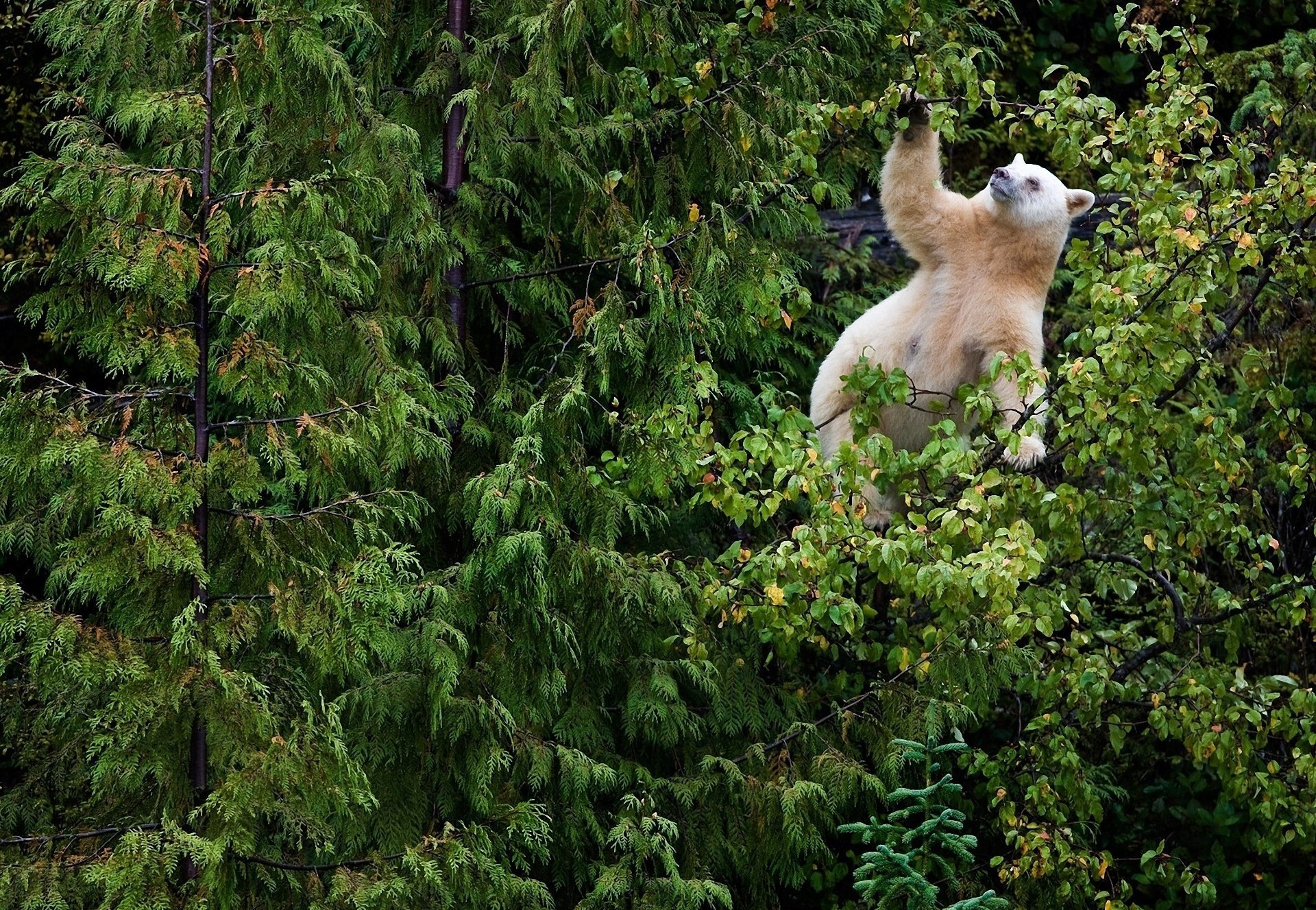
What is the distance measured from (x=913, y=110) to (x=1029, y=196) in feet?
1.47

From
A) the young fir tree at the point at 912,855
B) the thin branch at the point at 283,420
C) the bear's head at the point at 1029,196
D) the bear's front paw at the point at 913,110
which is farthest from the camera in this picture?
the bear's head at the point at 1029,196

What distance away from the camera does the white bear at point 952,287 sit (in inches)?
170

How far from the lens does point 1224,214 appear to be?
12.7 feet

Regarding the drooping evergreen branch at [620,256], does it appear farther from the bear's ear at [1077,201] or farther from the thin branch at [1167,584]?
the thin branch at [1167,584]

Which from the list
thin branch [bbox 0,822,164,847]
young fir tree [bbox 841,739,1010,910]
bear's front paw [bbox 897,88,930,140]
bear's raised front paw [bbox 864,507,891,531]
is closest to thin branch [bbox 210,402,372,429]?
thin branch [bbox 0,822,164,847]

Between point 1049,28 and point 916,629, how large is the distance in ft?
18.3

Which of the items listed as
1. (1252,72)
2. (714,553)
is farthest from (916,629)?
(1252,72)

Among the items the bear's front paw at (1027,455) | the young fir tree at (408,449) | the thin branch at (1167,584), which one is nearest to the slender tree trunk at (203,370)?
the young fir tree at (408,449)

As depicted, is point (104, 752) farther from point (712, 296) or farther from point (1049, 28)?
point (1049, 28)

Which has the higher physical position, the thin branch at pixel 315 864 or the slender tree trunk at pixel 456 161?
the slender tree trunk at pixel 456 161

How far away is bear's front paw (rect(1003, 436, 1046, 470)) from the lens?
4.11 m

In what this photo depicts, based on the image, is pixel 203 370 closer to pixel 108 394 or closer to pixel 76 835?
pixel 108 394

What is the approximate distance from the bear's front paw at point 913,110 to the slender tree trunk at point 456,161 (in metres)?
1.65

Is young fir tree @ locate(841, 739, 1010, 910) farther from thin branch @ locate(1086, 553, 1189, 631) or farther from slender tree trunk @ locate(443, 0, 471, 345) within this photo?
slender tree trunk @ locate(443, 0, 471, 345)
